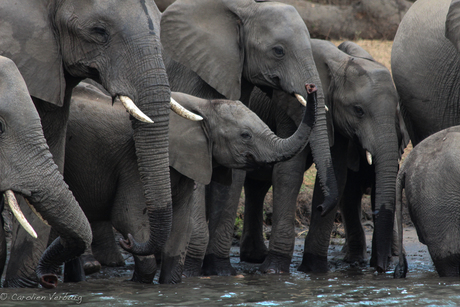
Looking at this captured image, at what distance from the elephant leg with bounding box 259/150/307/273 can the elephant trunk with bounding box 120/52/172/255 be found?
1699 mm

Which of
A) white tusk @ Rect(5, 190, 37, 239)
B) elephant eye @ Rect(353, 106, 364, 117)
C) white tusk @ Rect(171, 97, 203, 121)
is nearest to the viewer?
white tusk @ Rect(5, 190, 37, 239)

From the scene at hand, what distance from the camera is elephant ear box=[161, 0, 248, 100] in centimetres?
571

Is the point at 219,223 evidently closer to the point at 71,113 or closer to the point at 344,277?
the point at 344,277

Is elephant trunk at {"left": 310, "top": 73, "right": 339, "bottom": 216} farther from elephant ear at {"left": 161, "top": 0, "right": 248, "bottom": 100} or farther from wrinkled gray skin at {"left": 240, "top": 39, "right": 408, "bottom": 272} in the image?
elephant ear at {"left": 161, "top": 0, "right": 248, "bottom": 100}

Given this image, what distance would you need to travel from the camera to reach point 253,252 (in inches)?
254

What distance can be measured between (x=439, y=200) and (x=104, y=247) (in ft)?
7.50

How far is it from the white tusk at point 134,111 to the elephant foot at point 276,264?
2014mm

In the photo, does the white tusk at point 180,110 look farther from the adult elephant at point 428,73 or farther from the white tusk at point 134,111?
the adult elephant at point 428,73

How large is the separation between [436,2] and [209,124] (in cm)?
261

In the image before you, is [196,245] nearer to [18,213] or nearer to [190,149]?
[190,149]

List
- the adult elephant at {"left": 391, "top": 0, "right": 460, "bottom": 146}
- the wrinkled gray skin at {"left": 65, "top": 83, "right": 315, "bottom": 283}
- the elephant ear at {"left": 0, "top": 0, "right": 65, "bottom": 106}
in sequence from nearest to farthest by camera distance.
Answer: the elephant ear at {"left": 0, "top": 0, "right": 65, "bottom": 106}
the wrinkled gray skin at {"left": 65, "top": 83, "right": 315, "bottom": 283}
the adult elephant at {"left": 391, "top": 0, "right": 460, "bottom": 146}

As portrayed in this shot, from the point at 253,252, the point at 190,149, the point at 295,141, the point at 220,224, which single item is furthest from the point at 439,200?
the point at 253,252

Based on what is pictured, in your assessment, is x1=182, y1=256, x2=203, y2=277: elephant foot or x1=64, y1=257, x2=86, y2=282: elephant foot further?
x1=182, y1=256, x2=203, y2=277: elephant foot

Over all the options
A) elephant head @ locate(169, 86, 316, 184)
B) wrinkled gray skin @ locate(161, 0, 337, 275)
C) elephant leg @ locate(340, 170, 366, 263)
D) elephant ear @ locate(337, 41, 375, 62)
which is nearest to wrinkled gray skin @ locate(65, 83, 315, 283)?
elephant head @ locate(169, 86, 316, 184)
